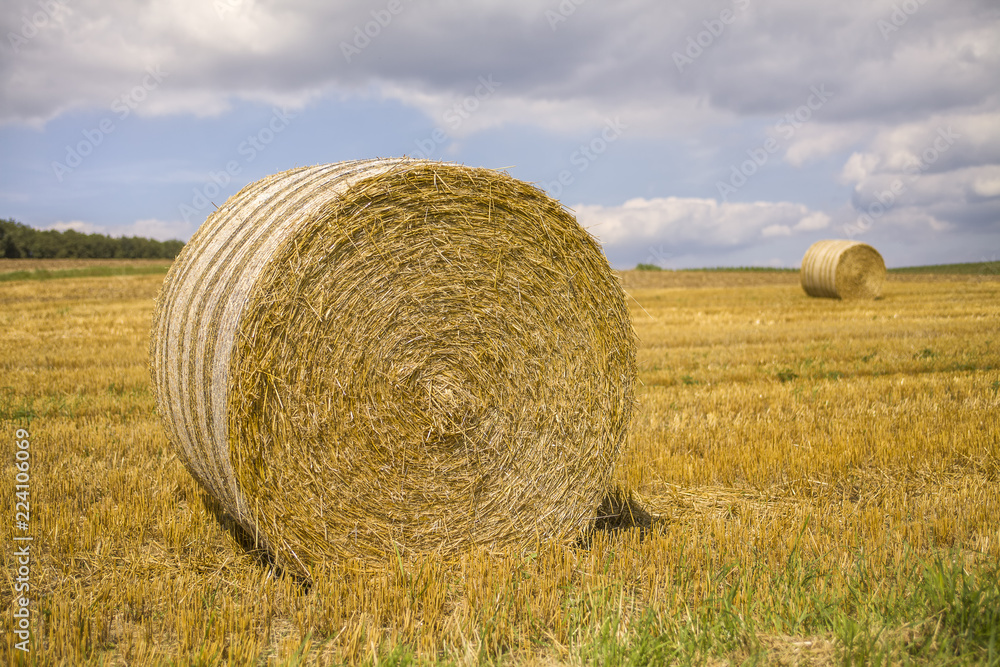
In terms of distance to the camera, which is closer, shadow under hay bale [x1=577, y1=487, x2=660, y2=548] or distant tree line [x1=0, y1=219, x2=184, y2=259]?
shadow under hay bale [x1=577, y1=487, x2=660, y2=548]

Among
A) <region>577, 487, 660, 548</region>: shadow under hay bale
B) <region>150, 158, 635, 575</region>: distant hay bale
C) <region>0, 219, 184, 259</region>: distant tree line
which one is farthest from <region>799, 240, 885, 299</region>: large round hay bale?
<region>0, 219, 184, 259</region>: distant tree line

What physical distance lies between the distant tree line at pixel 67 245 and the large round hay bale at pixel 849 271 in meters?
42.6

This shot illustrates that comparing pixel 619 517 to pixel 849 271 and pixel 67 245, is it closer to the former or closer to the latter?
pixel 849 271

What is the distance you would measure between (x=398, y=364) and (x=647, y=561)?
5.91 ft

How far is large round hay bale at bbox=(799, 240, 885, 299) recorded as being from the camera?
66.1 feet

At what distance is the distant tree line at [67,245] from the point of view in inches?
2090

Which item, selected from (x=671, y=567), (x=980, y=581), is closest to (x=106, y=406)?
(x=671, y=567)

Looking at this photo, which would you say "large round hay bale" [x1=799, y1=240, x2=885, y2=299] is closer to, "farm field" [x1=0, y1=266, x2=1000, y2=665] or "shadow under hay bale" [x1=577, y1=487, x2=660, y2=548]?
"farm field" [x1=0, y1=266, x2=1000, y2=665]

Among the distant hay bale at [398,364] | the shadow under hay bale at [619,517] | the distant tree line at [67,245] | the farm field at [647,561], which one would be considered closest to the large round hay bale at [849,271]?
the farm field at [647,561]

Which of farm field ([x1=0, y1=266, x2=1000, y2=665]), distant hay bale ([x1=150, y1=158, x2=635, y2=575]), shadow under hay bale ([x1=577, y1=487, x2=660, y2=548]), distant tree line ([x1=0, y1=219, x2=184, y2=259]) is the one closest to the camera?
farm field ([x1=0, y1=266, x2=1000, y2=665])

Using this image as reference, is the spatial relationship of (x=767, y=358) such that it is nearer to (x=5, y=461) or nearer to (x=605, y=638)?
(x=605, y=638)

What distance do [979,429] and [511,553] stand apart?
478cm

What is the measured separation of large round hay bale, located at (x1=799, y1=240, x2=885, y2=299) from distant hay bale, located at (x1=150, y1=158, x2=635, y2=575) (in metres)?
17.8

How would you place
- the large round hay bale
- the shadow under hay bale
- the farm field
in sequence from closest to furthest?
the farm field
the shadow under hay bale
the large round hay bale
